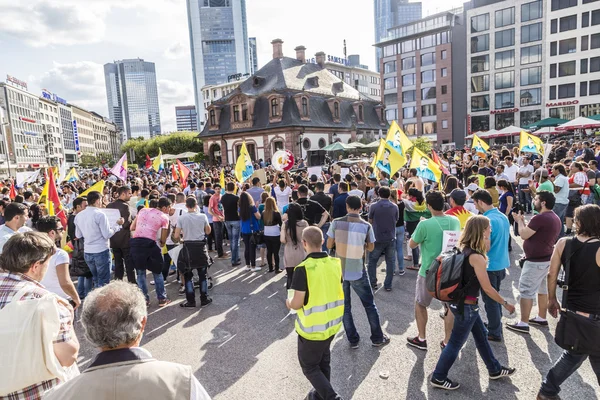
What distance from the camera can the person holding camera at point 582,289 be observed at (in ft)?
11.6

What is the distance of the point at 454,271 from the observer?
3.99 metres

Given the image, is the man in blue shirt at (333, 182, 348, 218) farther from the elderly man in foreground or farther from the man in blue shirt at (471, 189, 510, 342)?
the elderly man in foreground

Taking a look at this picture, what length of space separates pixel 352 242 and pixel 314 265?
1.46 metres

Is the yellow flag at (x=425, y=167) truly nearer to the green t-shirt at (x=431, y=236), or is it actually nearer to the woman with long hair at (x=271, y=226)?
the woman with long hair at (x=271, y=226)

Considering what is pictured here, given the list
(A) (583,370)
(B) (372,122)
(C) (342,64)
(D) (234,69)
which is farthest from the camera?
(D) (234,69)

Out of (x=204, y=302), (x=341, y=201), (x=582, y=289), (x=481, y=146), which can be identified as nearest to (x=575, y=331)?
(x=582, y=289)

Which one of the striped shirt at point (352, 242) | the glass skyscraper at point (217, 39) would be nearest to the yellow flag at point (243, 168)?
the striped shirt at point (352, 242)

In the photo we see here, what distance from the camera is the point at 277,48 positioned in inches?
1650

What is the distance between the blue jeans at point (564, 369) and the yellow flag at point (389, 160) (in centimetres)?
650

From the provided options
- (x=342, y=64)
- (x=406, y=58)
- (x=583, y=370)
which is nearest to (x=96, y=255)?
(x=583, y=370)

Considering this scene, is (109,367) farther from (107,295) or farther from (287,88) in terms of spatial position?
(287,88)

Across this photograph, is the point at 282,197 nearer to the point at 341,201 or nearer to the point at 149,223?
the point at 341,201

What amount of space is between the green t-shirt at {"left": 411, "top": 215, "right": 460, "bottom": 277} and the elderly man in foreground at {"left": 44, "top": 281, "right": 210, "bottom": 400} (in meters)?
3.82

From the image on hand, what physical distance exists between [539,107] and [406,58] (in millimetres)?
20057
